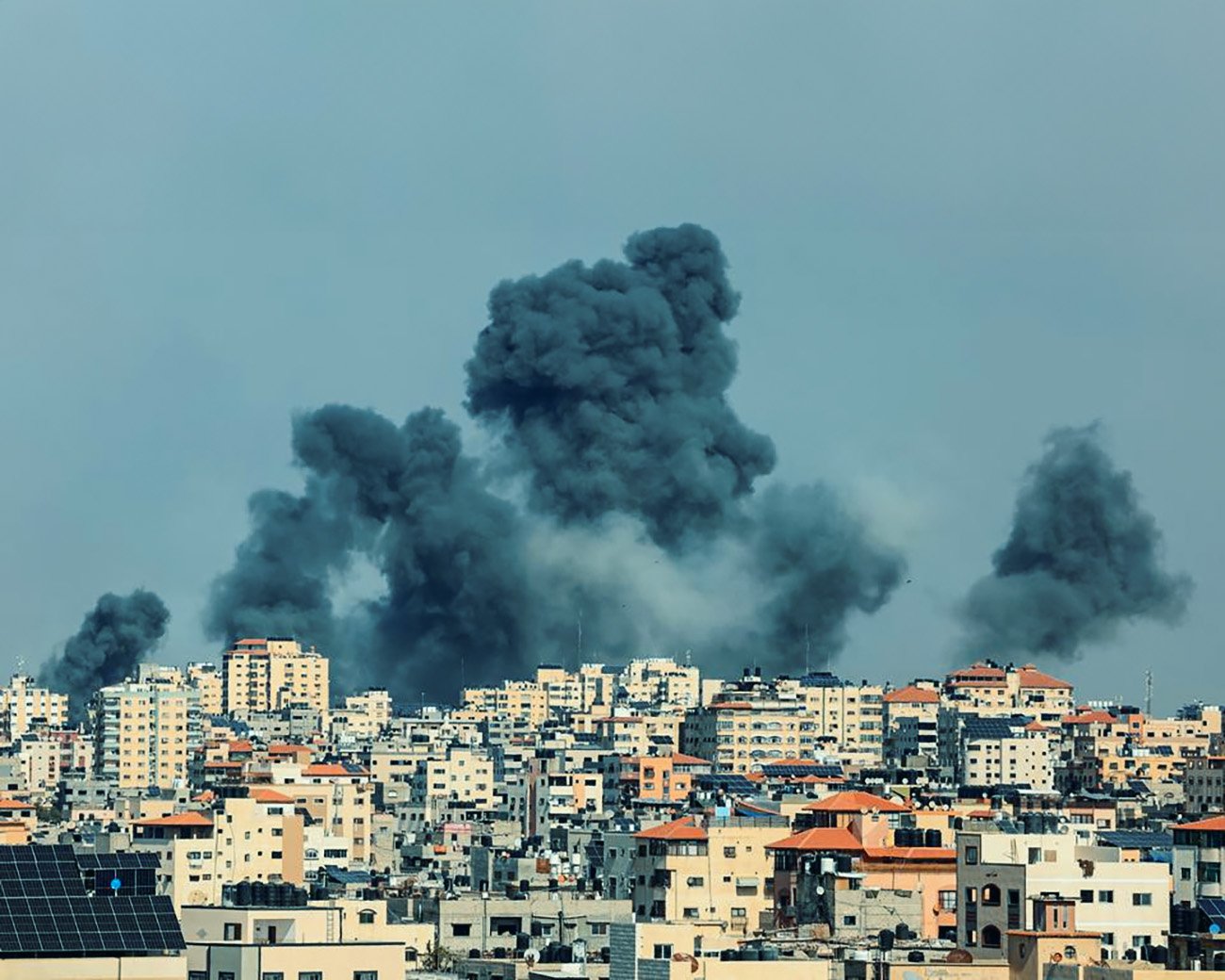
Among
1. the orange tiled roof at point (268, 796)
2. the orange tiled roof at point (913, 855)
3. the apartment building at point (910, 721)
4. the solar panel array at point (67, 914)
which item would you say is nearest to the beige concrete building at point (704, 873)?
the orange tiled roof at point (913, 855)

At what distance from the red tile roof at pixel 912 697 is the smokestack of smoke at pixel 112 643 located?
38697mm

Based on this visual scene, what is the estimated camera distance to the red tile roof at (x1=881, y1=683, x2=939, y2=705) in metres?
157

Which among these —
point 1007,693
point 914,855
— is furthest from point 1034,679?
point 914,855

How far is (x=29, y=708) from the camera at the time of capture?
184 metres

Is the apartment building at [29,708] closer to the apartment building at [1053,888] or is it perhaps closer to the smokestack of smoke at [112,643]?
the smokestack of smoke at [112,643]

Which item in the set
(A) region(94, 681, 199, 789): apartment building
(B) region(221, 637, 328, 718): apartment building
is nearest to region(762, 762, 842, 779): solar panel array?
(A) region(94, 681, 199, 789): apartment building

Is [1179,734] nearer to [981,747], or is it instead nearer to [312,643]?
[981,747]

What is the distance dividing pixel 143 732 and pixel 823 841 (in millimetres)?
89200

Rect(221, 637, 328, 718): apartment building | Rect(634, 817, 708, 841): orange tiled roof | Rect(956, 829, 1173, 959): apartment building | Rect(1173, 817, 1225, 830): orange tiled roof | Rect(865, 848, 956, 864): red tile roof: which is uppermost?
Rect(221, 637, 328, 718): apartment building

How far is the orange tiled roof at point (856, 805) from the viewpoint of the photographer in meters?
75.8

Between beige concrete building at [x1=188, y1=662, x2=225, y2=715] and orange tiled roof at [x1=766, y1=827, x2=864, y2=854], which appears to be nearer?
orange tiled roof at [x1=766, y1=827, x2=864, y2=854]

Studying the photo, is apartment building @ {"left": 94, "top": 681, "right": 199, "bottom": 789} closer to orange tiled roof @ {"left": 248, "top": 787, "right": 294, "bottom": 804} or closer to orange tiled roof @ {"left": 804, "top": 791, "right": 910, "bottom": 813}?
orange tiled roof @ {"left": 248, "top": 787, "right": 294, "bottom": 804}

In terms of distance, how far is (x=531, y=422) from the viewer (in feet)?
571

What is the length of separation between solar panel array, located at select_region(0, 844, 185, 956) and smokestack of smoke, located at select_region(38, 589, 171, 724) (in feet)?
452
